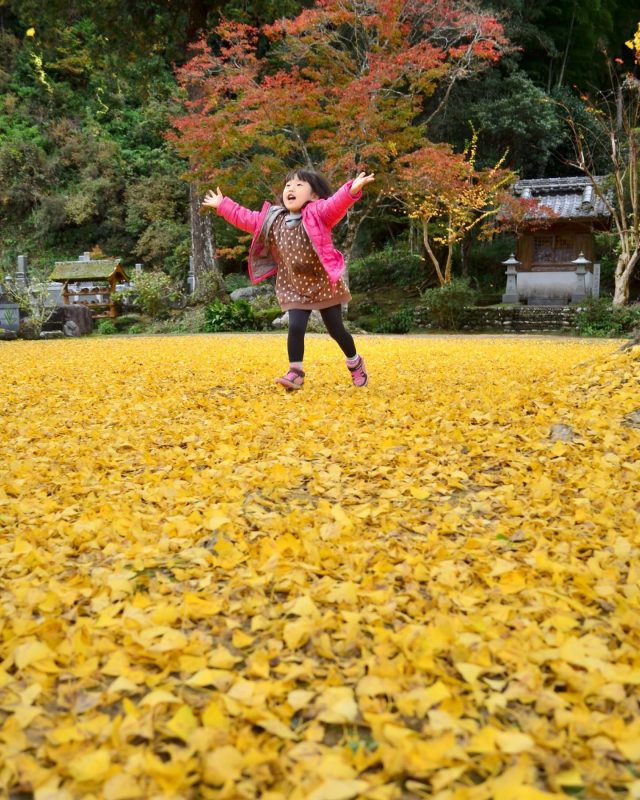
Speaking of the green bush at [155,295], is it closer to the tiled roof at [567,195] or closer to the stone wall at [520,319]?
the stone wall at [520,319]

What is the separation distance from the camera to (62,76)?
2680 centimetres

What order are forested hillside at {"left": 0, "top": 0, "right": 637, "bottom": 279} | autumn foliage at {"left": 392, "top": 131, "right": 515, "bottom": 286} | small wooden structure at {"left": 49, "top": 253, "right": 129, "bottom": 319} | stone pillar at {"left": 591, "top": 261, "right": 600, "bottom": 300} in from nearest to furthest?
autumn foliage at {"left": 392, "top": 131, "right": 515, "bottom": 286}
forested hillside at {"left": 0, "top": 0, "right": 637, "bottom": 279}
stone pillar at {"left": 591, "top": 261, "right": 600, "bottom": 300}
small wooden structure at {"left": 49, "top": 253, "right": 129, "bottom": 319}

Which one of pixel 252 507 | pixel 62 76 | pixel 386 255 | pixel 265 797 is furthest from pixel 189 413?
pixel 62 76

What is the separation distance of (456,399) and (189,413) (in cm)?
185

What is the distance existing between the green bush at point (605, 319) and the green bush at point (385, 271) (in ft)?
24.3

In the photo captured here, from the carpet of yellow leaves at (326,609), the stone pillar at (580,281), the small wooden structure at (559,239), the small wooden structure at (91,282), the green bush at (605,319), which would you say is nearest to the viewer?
the carpet of yellow leaves at (326,609)

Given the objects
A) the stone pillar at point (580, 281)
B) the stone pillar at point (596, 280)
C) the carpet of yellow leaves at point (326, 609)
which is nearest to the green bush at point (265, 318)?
the stone pillar at point (580, 281)

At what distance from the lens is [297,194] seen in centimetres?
468

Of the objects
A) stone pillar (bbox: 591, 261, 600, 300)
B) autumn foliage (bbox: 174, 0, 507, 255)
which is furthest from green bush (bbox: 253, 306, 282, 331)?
stone pillar (bbox: 591, 261, 600, 300)

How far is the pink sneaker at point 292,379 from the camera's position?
4.88 meters

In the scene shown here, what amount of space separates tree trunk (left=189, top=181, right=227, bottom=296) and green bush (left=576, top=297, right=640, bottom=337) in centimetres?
906

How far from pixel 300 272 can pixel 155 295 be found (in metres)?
13.2

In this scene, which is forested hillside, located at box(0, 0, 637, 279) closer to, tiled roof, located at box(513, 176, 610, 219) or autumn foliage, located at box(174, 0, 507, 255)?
tiled roof, located at box(513, 176, 610, 219)

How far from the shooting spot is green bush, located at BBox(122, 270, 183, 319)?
17.2 m
